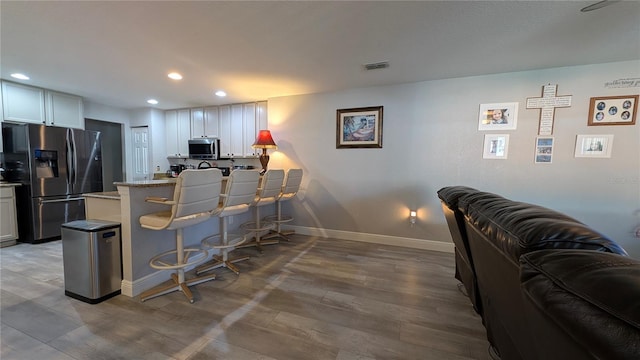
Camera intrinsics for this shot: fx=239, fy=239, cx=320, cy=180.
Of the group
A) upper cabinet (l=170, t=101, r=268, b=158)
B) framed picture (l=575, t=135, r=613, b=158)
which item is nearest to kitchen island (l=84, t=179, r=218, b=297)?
upper cabinet (l=170, t=101, r=268, b=158)

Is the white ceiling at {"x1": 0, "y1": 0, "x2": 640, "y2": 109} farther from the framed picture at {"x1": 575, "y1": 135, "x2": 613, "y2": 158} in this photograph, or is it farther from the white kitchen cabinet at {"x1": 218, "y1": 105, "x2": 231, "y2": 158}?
the white kitchen cabinet at {"x1": 218, "y1": 105, "x2": 231, "y2": 158}

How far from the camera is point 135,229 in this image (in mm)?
2125

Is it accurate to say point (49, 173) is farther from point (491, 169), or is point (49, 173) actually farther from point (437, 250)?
point (491, 169)

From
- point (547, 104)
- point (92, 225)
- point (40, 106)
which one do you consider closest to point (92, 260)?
point (92, 225)

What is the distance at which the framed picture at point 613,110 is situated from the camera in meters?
2.67

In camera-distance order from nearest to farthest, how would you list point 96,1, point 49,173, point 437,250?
point 96,1, point 437,250, point 49,173

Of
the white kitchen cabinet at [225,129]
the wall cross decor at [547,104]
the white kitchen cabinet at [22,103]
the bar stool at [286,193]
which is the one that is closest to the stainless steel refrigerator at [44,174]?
the white kitchen cabinet at [22,103]

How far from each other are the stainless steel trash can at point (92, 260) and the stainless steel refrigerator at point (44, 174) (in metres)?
2.32

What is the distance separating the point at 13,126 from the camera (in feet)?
11.3

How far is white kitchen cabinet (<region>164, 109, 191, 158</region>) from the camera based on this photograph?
511cm

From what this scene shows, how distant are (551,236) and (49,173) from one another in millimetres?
5592

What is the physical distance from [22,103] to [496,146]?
686 cm

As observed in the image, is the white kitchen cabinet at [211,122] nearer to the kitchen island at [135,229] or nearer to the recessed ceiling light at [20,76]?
the recessed ceiling light at [20,76]

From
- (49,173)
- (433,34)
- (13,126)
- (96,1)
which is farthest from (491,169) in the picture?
(13,126)
